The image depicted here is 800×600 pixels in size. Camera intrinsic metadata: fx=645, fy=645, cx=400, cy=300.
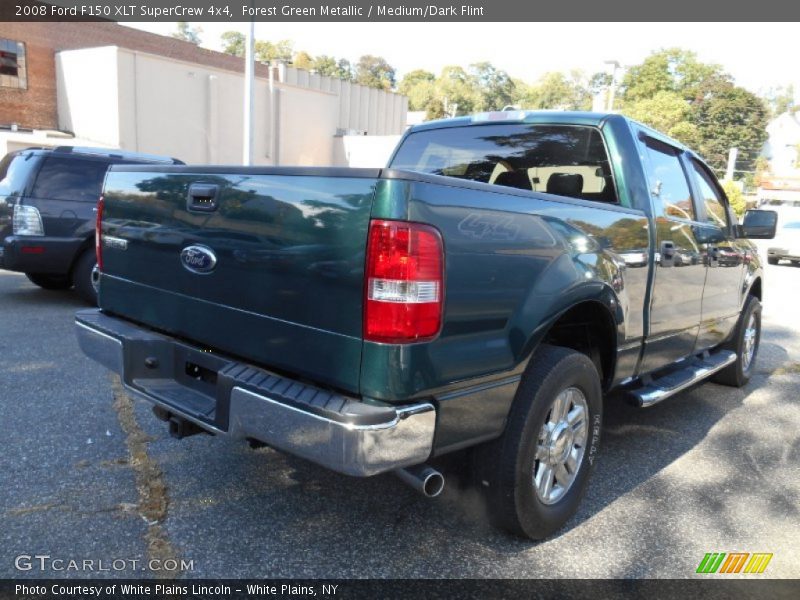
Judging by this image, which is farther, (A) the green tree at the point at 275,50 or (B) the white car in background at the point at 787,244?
(A) the green tree at the point at 275,50

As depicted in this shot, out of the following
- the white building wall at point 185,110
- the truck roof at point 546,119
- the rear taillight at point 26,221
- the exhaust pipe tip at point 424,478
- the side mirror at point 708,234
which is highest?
the white building wall at point 185,110

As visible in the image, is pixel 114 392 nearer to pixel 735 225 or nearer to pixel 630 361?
pixel 630 361

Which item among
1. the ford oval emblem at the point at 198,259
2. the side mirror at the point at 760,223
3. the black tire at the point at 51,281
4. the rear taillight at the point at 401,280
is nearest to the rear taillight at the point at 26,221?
the black tire at the point at 51,281

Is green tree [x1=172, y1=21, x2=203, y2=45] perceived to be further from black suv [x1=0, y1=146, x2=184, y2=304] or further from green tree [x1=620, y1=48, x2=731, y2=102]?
black suv [x1=0, y1=146, x2=184, y2=304]

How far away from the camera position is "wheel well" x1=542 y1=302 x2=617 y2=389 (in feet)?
10.3

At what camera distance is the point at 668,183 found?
4070mm

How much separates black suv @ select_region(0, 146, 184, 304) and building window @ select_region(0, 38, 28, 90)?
25.8 metres

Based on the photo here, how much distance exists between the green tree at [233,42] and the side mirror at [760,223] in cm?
8897

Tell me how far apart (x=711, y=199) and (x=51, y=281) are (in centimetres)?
748

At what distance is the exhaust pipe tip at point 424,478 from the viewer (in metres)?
2.34

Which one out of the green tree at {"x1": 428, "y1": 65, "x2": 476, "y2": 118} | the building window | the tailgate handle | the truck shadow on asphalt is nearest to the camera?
the tailgate handle

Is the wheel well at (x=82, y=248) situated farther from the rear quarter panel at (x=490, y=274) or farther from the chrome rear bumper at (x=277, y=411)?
the rear quarter panel at (x=490, y=274)

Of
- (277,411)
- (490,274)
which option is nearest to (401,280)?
(490,274)

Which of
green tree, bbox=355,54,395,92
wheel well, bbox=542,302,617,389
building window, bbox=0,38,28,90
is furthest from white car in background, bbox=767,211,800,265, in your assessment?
green tree, bbox=355,54,395,92
